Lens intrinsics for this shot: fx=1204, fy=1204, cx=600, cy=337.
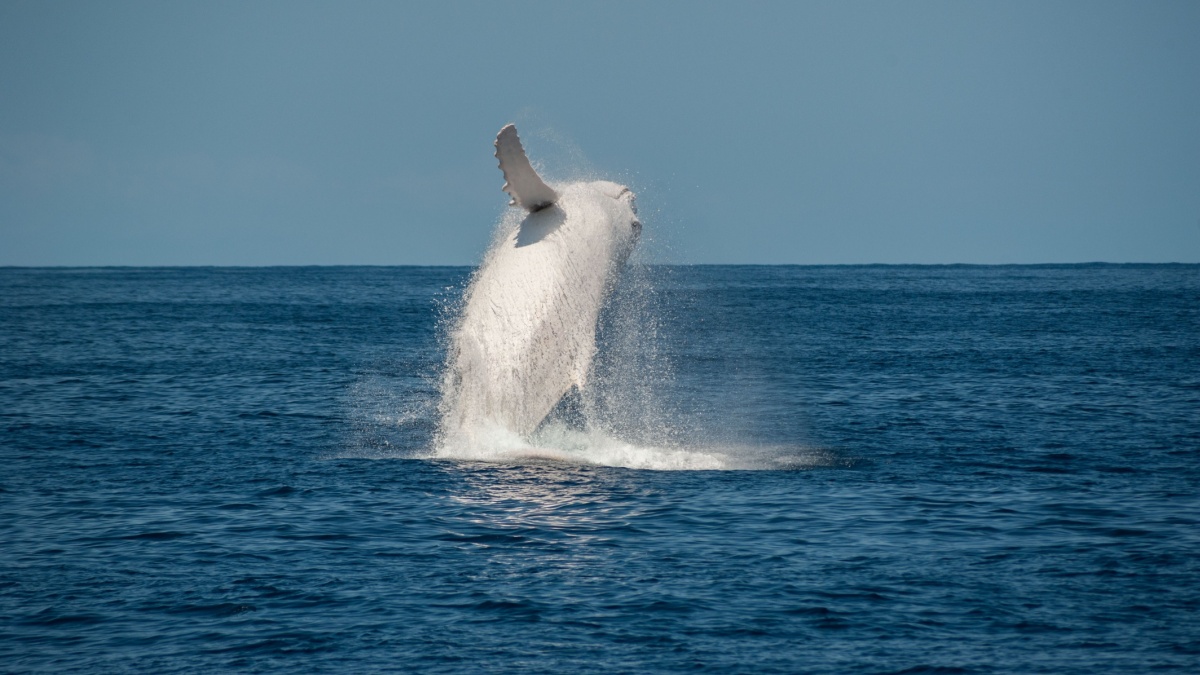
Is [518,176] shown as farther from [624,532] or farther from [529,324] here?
[624,532]

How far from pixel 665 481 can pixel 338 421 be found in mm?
10268

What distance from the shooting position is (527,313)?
1939 centimetres

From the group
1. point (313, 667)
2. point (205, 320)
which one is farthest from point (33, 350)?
point (313, 667)

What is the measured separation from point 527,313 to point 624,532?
4954 millimetres

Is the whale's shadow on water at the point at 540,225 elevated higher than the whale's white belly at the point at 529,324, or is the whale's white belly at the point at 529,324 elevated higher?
the whale's shadow on water at the point at 540,225

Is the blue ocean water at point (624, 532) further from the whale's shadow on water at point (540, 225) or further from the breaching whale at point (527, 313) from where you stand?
the whale's shadow on water at point (540, 225)

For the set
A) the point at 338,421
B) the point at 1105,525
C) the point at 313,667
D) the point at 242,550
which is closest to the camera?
the point at 313,667

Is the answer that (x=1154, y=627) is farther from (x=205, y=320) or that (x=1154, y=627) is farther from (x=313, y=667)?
(x=205, y=320)

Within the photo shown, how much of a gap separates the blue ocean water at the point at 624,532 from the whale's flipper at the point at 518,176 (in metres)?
3.15

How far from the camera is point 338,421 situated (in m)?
26.5

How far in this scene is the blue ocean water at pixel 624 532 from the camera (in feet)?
38.6

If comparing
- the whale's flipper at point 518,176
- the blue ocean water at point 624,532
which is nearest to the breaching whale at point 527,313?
the whale's flipper at point 518,176

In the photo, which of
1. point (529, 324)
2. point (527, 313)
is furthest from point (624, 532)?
point (527, 313)

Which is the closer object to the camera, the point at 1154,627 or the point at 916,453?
the point at 1154,627
